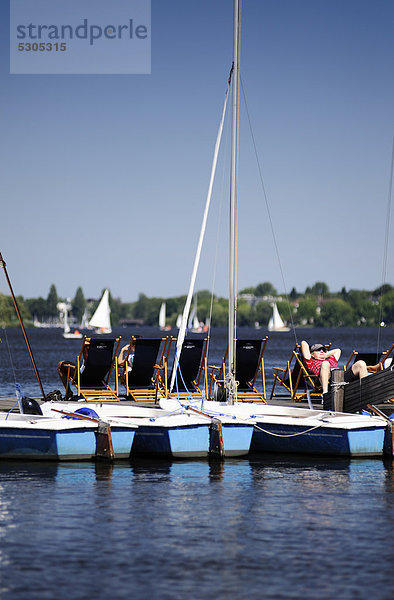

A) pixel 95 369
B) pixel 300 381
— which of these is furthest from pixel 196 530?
pixel 300 381

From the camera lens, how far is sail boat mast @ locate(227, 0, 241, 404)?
1781cm

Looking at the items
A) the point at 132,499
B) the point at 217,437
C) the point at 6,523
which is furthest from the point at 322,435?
the point at 6,523

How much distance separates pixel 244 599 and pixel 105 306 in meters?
62.0

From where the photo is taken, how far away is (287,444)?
55.0ft

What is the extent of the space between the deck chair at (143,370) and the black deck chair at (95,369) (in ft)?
1.32

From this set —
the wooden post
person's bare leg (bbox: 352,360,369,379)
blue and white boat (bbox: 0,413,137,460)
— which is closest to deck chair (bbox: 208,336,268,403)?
the wooden post

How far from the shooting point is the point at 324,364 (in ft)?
62.9

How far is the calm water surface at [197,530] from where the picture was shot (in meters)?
9.28

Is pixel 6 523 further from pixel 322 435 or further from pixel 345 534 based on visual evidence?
pixel 322 435

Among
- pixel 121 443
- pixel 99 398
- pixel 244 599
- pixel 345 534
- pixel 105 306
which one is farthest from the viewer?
pixel 105 306

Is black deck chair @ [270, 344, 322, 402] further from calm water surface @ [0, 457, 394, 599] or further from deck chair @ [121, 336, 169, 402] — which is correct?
calm water surface @ [0, 457, 394, 599]

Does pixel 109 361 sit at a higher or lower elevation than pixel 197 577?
higher

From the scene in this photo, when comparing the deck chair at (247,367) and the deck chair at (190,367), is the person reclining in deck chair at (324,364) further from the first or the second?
the deck chair at (190,367)

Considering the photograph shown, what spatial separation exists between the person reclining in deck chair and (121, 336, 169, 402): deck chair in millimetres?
2784
